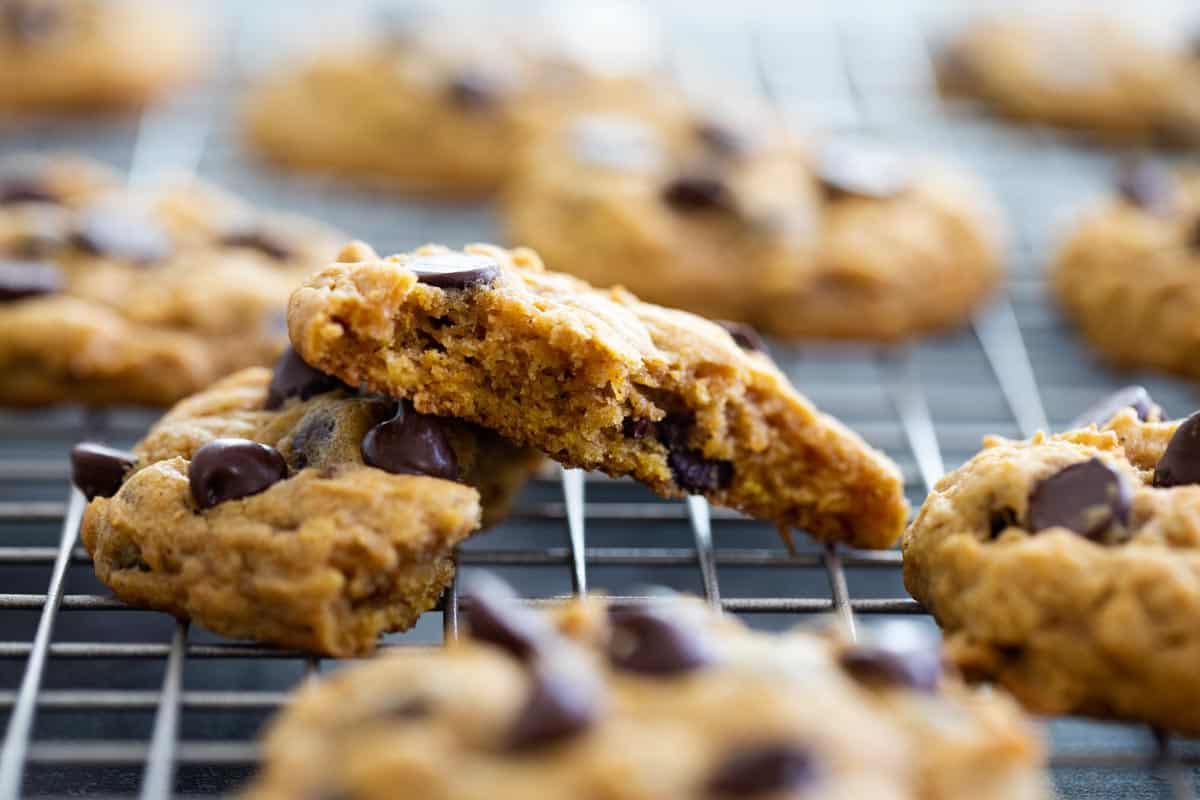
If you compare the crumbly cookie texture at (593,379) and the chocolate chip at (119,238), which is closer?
the crumbly cookie texture at (593,379)

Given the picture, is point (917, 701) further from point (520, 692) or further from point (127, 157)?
point (127, 157)

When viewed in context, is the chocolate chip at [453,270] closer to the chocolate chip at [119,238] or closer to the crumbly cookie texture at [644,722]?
the crumbly cookie texture at [644,722]

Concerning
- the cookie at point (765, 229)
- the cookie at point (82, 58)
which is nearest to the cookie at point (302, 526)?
the cookie at point (765, 229)

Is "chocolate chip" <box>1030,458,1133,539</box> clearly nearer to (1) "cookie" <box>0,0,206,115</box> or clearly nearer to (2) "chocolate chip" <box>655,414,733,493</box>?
(2) "chocolate chip" <box>655,414,733,493</box>

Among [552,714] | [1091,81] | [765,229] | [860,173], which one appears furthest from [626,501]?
[1091,81]

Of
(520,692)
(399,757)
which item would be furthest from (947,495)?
(399,757)

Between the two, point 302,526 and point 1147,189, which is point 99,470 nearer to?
point 302,526
